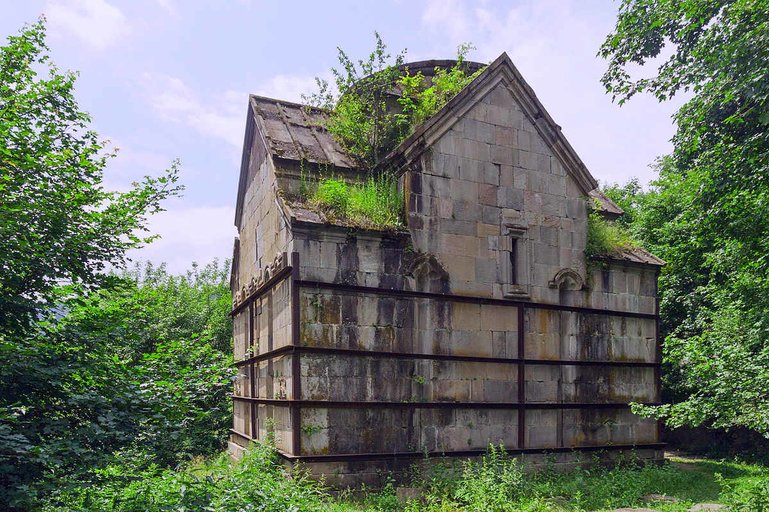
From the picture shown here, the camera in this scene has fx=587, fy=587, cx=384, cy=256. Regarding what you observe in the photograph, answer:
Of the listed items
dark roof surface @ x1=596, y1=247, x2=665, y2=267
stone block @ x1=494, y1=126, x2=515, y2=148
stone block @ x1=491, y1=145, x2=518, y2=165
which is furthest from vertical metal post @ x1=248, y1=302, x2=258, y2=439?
dark roof surface @ x1=596, y1=247, x2=665, y2=267

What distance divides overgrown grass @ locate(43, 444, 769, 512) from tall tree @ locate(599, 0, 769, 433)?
1.47 metres

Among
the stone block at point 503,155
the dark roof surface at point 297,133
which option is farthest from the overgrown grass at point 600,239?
the dark roof surface at point 297,133

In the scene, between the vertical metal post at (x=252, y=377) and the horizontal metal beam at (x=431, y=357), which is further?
the vertical metal post at (x=252, y=377)

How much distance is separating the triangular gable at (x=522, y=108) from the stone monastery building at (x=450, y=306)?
3cm

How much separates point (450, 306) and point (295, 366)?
332cm

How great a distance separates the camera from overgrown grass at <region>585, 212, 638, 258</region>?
44.4 feet

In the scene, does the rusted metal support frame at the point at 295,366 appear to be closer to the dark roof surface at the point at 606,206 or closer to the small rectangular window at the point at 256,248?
the small rectangular window at the point at 256,248

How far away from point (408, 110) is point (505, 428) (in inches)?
285

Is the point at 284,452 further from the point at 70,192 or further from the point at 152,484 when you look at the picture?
the point at 70,192

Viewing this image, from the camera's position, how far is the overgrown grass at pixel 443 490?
7309mm

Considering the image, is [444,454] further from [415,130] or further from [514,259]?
[415,130]

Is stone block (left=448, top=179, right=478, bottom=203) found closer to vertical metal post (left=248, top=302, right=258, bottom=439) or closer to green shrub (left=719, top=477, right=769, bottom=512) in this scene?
vertical metal post (left=248, top=302, right=258, bottom=439)

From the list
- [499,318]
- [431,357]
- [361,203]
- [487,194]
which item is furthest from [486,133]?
[431,357]

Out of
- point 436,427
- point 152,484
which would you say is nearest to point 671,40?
point 436,427
